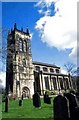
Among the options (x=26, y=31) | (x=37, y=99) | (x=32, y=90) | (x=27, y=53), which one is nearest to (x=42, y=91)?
(x=32, y=90)

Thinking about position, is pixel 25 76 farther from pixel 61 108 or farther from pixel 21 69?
pixel 61 108

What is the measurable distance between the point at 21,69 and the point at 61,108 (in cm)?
3834

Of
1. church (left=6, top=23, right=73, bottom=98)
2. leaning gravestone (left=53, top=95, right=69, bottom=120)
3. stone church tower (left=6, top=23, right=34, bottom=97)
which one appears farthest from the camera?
church (left=6, top=23, right=73, bottom=98)

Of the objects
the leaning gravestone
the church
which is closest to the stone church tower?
the church

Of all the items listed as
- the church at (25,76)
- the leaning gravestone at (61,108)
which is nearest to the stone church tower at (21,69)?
the church at (25,76)

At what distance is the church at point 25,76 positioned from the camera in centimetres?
4641

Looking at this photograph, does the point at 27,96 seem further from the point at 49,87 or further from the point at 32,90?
the point at 49,87

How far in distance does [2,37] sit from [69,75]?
42222 millimetres

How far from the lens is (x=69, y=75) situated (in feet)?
193

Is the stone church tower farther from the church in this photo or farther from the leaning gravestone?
the leaning gravestone

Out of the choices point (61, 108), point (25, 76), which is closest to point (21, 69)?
point (25, 76)

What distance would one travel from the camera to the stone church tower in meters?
46.0

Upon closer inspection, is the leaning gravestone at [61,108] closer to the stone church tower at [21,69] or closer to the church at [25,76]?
the church at [25,76]

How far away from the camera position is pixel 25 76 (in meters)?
49.1
